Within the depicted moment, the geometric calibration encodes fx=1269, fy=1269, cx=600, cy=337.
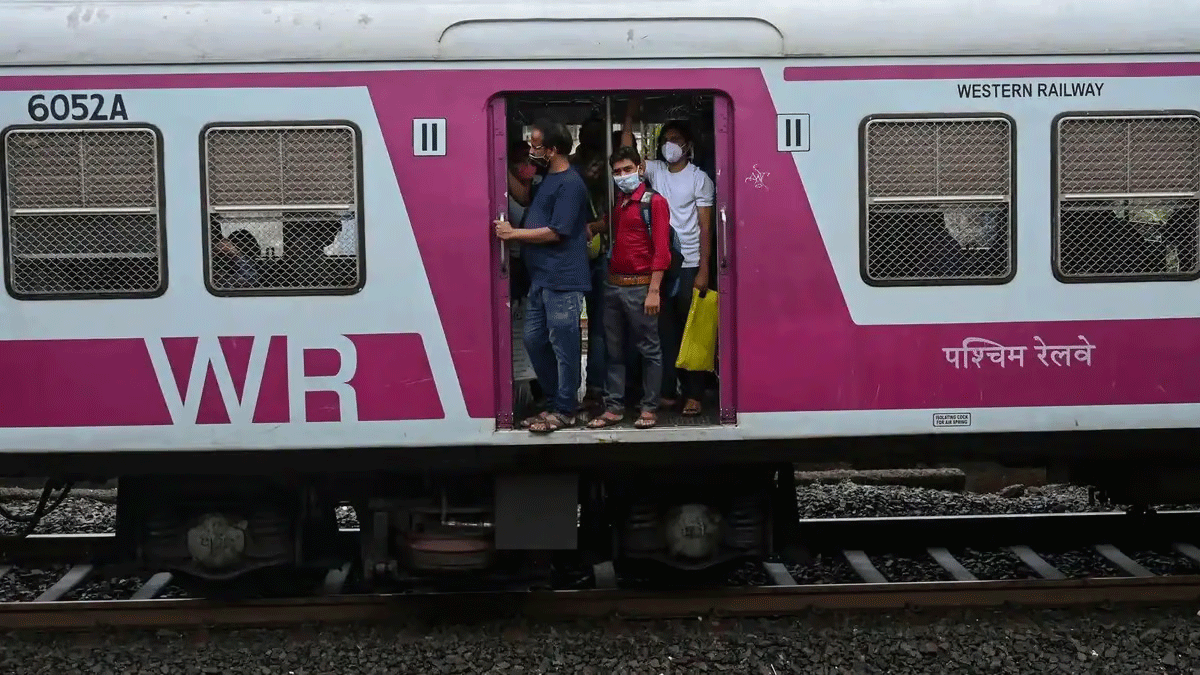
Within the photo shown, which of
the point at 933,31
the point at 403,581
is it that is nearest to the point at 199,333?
the point at 403,581

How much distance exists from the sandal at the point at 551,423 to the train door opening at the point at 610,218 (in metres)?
0.06

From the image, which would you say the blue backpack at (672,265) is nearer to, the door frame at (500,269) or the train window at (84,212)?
the door frame at (500,269)

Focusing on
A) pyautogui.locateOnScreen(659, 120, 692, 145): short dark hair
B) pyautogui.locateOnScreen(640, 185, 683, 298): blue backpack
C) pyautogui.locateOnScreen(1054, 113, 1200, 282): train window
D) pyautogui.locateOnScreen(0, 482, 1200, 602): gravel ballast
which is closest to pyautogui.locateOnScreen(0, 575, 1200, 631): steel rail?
pyautogui.locateOnScreen(0, 482, 1200, 602): gravel ballast

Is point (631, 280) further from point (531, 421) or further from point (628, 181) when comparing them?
point (531, 421)

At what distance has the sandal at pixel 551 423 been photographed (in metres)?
6.41

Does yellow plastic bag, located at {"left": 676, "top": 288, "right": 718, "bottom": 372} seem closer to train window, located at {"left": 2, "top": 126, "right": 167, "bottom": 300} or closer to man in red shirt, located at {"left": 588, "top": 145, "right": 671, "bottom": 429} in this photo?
man in red shirt, located at {"left": 588, "top": 145, "right": 671, "bottom": 429}

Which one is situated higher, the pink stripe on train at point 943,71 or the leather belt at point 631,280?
the pink stripe on train at point 943,71

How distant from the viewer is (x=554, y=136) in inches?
260

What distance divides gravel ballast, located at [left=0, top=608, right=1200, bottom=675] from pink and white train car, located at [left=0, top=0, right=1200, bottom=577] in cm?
91

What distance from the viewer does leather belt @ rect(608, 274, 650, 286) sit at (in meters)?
6.69

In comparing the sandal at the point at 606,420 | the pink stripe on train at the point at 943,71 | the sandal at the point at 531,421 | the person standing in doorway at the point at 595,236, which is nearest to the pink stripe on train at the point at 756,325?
the pink stripe on train at the point at 943,71

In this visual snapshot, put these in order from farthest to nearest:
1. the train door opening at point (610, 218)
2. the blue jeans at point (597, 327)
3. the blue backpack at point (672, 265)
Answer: the blue jeans at point (597, 327) < the blue backpack at point (672, 265) < the train door opening at point (610, 218)

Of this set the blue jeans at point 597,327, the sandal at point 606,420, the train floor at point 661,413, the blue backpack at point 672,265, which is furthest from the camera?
the blue jeans at point 597,327

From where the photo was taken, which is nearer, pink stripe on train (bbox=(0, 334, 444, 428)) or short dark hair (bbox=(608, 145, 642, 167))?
pink stripe on train (bbox=(0, 334, 444, 428))
